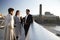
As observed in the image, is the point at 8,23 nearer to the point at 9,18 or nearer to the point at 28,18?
the point at 9,18

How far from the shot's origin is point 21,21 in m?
3.16

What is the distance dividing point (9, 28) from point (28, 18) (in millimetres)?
329

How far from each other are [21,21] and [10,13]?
0.90 metres

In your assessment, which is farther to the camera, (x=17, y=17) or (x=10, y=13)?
(x=17, y=17)

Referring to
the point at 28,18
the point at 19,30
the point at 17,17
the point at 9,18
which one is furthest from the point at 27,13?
the point at 19,30

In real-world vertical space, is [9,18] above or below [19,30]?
above

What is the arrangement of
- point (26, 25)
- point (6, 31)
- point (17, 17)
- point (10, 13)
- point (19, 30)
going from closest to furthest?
point (10, 13), point (6, 31), point (26, 25), point (17, 17), point (19, 30)

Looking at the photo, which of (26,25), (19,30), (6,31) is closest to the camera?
(6,31)

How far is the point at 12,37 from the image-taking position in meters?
2.49

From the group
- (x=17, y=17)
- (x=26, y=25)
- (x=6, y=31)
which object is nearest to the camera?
(x=6, y=31)

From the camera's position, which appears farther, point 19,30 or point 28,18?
point 19,30

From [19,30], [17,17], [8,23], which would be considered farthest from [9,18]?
[19,30]

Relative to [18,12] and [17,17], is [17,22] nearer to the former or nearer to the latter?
[17,17]

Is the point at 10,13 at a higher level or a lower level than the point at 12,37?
higher
